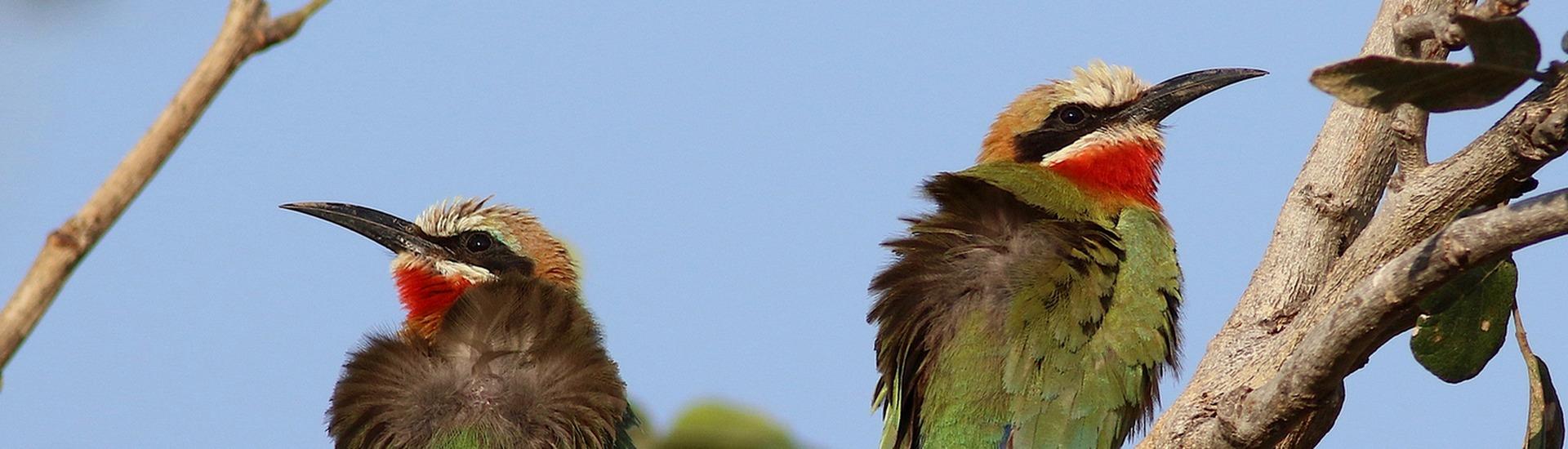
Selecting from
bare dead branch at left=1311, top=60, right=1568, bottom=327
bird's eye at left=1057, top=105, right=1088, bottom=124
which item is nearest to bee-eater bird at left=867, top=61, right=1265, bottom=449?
bird's eye at left=1057, top=105, right=1088, bottom=124

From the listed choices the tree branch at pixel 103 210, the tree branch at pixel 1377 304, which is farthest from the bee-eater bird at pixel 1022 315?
the tree branch at pixel 103 210

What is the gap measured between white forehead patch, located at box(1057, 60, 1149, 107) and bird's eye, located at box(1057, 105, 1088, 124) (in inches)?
1.5

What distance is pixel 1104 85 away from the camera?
18.0ft

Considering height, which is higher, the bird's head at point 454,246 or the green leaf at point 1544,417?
the bird's head at point 454,246

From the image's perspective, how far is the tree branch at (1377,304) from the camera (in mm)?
2555

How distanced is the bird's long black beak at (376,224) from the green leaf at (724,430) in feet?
4.34

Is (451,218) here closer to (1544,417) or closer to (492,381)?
(492,381)

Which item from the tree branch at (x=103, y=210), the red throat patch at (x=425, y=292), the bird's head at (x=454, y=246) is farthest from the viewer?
the bird's head at (x=454, y=246)

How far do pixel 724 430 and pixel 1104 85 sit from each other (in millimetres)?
1800

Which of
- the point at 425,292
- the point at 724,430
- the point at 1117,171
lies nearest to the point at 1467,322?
the point at 724,430

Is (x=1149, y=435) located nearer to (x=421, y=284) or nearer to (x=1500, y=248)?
(x=1500, y=248)

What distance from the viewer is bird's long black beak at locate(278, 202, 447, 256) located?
18.2 ft

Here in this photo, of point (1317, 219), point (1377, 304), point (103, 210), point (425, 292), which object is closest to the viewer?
point (103, 210)

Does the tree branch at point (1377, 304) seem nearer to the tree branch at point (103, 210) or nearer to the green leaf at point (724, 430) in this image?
the green leaf at point (724, 430)
